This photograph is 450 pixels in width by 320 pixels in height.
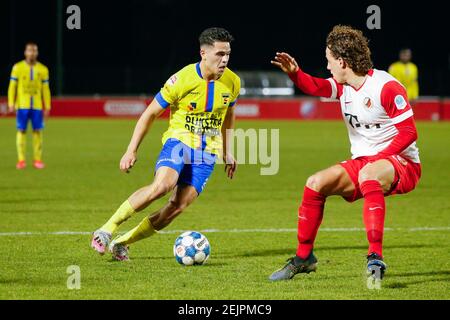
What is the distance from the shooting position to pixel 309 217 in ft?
23.0

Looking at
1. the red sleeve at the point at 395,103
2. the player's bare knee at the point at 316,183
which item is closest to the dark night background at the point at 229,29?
the player's bare knee at the point at 316,183

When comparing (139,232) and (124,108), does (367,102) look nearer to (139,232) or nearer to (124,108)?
(139,232)

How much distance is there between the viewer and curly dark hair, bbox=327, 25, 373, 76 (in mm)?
6938

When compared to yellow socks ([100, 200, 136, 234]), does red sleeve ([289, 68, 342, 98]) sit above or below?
above

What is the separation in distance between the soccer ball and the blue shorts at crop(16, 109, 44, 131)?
1014cm

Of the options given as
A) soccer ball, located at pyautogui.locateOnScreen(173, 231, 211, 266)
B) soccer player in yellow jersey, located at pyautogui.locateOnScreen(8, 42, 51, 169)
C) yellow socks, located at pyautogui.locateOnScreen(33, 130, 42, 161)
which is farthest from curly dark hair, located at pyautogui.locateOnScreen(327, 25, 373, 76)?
soccer player in yellow jersey, located at pyautogui.locateOnScreen(8, 42, 51, 169)

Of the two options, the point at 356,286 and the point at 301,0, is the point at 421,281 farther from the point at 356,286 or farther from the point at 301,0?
the point at 301,0

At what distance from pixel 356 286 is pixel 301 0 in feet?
120

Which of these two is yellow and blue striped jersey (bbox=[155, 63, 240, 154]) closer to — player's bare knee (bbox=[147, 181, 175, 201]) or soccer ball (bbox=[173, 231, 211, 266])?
player's bare knee (bbox=[147, 181, 175, 201])

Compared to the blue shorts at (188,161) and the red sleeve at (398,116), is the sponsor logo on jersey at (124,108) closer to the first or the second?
the blue shorts at (188,161)

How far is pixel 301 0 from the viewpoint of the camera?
1671 inches

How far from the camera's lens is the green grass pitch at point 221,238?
21.8ft

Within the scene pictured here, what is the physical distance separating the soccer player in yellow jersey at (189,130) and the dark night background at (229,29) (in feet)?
103
